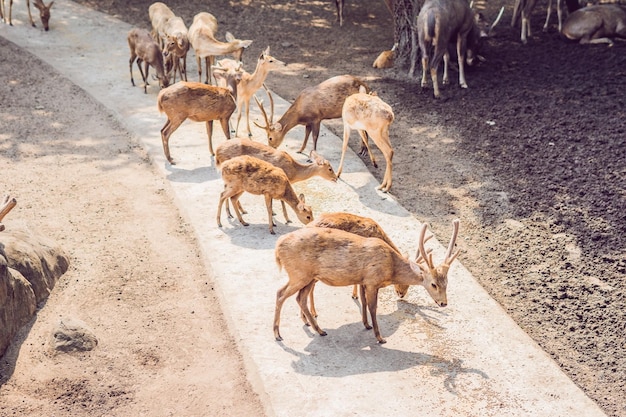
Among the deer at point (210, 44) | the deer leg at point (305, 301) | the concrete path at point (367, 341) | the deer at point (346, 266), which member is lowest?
the concrete path at point (367, 341)

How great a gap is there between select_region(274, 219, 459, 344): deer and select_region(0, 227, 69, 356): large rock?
210 centimetres

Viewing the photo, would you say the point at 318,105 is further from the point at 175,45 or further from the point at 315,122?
the point at 175,45

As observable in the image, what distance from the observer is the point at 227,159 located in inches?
342

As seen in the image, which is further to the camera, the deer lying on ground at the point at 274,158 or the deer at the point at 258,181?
the deer lying on ground at the point at 274,158

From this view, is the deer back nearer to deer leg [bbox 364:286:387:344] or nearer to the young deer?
the young deer

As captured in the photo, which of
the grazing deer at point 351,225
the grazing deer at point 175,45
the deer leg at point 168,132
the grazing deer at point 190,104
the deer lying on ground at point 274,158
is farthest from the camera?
the grazing deer at point 175,45

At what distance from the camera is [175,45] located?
38.9 ft

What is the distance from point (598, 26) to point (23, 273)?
1065 cm

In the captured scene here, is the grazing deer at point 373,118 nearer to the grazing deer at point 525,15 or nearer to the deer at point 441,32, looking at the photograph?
the deer at point 441,32

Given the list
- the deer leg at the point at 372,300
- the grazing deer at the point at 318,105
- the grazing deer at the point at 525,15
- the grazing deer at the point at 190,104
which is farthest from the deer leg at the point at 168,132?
the grazing deer at the point at 525,15

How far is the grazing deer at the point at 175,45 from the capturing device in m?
11.8

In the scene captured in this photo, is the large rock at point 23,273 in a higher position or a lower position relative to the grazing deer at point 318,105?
lower

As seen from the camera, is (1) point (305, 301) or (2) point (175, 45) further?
(2) point (175, 45)

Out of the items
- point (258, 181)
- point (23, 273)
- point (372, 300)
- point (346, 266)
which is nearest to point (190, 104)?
point (258, 181)
